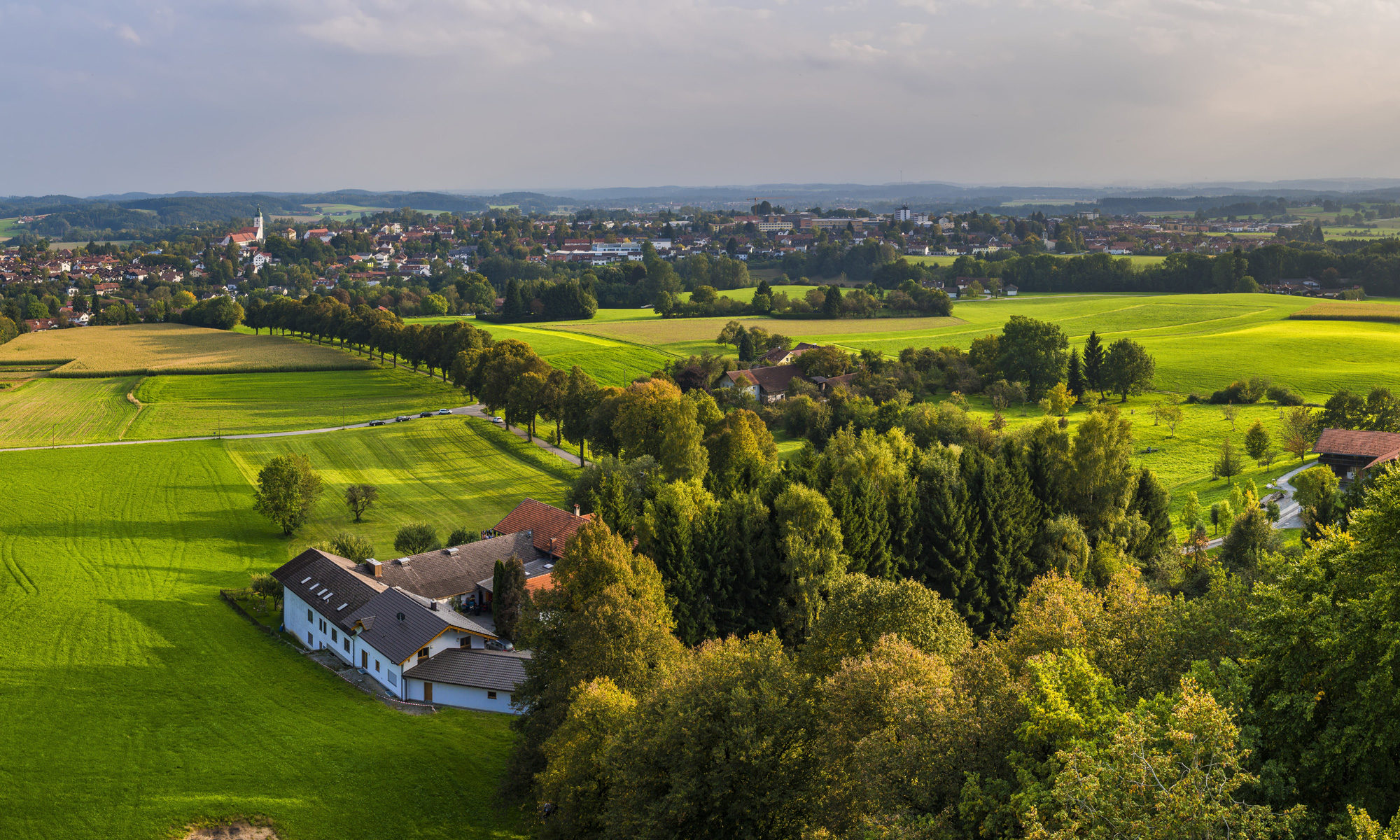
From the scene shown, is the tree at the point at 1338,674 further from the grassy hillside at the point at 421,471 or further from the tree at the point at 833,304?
the tree at the point at 833,304

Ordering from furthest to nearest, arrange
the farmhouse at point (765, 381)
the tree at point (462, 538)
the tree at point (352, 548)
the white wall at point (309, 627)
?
1. the farmhouse at point (765, 381)
2. the tree at point (462, 538)
3. the tree at point (352, 548)
4. the white wall at point (309, 627)

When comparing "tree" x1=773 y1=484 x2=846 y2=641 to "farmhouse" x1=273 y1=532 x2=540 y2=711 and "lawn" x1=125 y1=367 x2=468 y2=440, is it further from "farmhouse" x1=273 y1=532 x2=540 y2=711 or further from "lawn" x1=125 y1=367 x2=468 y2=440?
"lawn" x1=125 y1=367 x2=468 y2=440

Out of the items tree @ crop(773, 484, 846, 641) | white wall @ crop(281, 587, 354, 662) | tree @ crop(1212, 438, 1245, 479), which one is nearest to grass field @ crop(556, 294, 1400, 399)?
tree @ crop(1212, 438, 1245, 479)

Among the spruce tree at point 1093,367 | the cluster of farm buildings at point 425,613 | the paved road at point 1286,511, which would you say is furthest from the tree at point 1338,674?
the spruce tree at point 1093,367

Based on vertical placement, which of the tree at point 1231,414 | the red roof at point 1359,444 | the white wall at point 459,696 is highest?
the red roof at point 1359,444

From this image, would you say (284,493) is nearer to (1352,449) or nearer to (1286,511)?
(1286,511)
